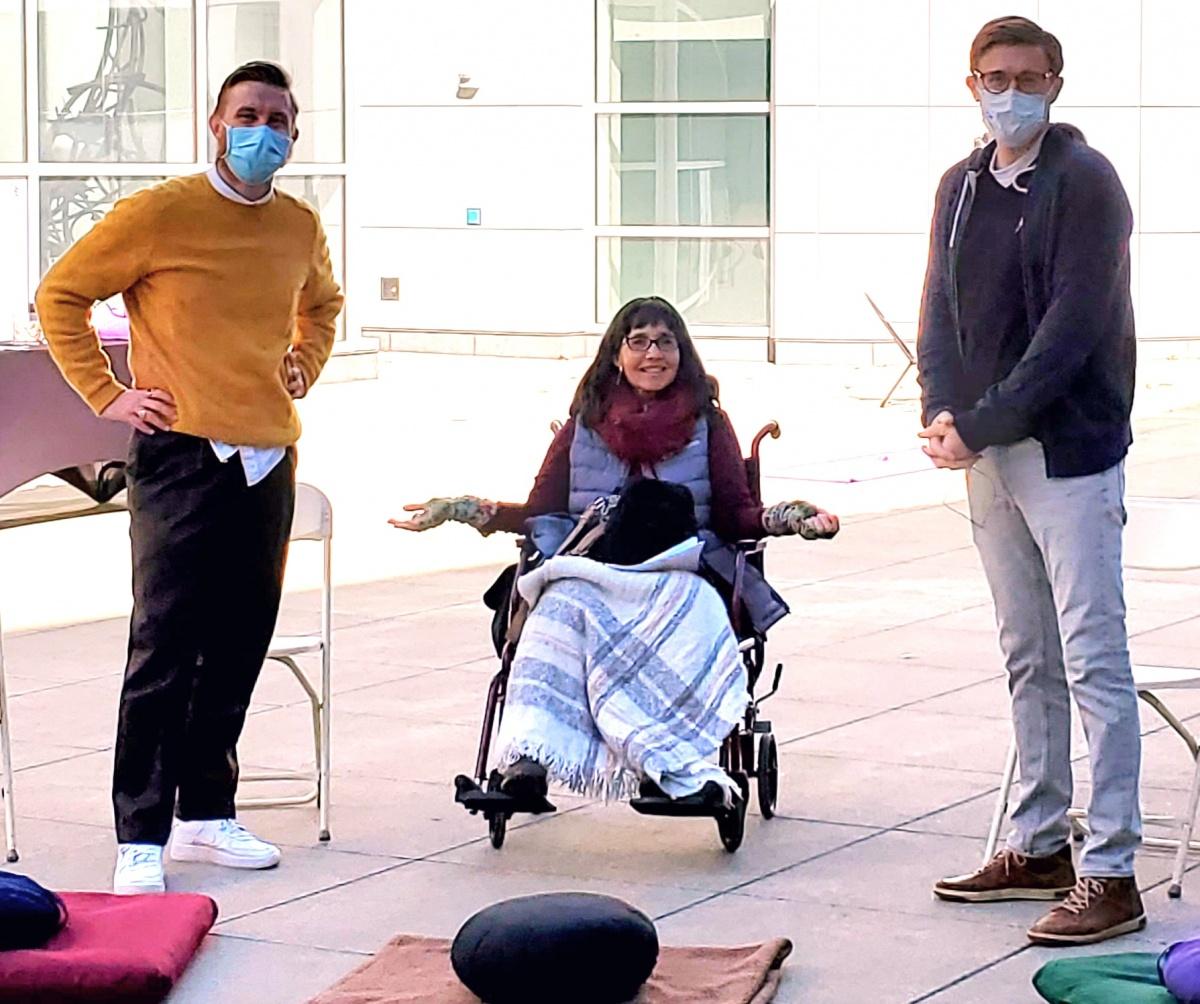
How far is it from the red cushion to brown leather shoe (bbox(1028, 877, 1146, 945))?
1.81 meters

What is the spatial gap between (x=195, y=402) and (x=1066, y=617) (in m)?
2.02

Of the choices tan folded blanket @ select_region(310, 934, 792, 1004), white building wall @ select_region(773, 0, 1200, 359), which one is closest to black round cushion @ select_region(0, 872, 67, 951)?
tan folded blanket @ select_region(310, 934, 792, 1004)

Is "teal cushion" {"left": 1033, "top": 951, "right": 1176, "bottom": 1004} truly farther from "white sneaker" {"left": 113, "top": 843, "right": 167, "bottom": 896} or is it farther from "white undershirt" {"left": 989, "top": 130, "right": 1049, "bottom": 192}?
"white sneaker" {"left": 113, "top": 843, "right": 167, "bottom": 896}

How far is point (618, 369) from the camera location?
253 inches

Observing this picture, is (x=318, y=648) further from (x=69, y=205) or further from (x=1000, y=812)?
(x=69, y=205)

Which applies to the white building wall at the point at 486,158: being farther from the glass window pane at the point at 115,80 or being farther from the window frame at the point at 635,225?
the glass window pane at the point at 115,80

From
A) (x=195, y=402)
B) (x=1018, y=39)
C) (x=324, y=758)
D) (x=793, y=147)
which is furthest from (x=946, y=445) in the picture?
(x=793, y=147)

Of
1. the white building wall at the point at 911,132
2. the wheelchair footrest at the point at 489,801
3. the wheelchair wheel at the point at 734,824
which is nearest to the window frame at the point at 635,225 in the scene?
the white building wall at the point at 911,132

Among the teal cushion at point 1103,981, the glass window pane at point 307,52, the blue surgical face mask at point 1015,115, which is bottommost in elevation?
the teal cushion at point 1103,981

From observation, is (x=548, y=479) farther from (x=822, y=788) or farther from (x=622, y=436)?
A: (x=822, y=788)

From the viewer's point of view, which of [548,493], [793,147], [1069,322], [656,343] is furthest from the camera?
[793,147]

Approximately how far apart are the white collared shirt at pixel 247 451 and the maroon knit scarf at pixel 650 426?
3.38 feet

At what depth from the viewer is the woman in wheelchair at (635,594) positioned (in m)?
5.84

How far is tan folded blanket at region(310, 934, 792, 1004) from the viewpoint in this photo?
185 inches
